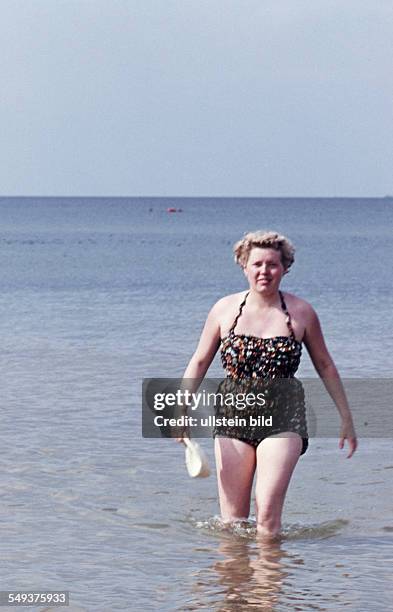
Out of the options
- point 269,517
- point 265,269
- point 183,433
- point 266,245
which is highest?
point 266,245

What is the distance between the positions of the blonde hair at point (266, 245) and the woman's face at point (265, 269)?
0.09 ft

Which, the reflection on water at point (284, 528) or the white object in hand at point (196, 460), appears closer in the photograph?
the white object in hand at point (196, 460)

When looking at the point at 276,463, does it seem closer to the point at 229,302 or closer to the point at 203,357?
the point at 203,357

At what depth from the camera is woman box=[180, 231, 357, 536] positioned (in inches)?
280

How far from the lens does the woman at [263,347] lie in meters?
7.10

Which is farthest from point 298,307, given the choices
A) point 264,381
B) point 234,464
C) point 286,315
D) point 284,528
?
point 284,528

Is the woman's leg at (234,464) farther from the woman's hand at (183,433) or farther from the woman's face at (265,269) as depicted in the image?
the woman's face at (265,269)

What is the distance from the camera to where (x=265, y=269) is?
23.4 ft

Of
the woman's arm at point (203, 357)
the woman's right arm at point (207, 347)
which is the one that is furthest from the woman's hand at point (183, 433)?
the woman's right arm at point (207, 347)

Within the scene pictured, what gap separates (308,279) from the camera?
139 feet

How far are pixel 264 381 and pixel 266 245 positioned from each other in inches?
28.8

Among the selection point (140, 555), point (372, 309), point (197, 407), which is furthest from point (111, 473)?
point (372, 309)

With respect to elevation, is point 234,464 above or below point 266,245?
below

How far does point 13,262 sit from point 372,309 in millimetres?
29577
